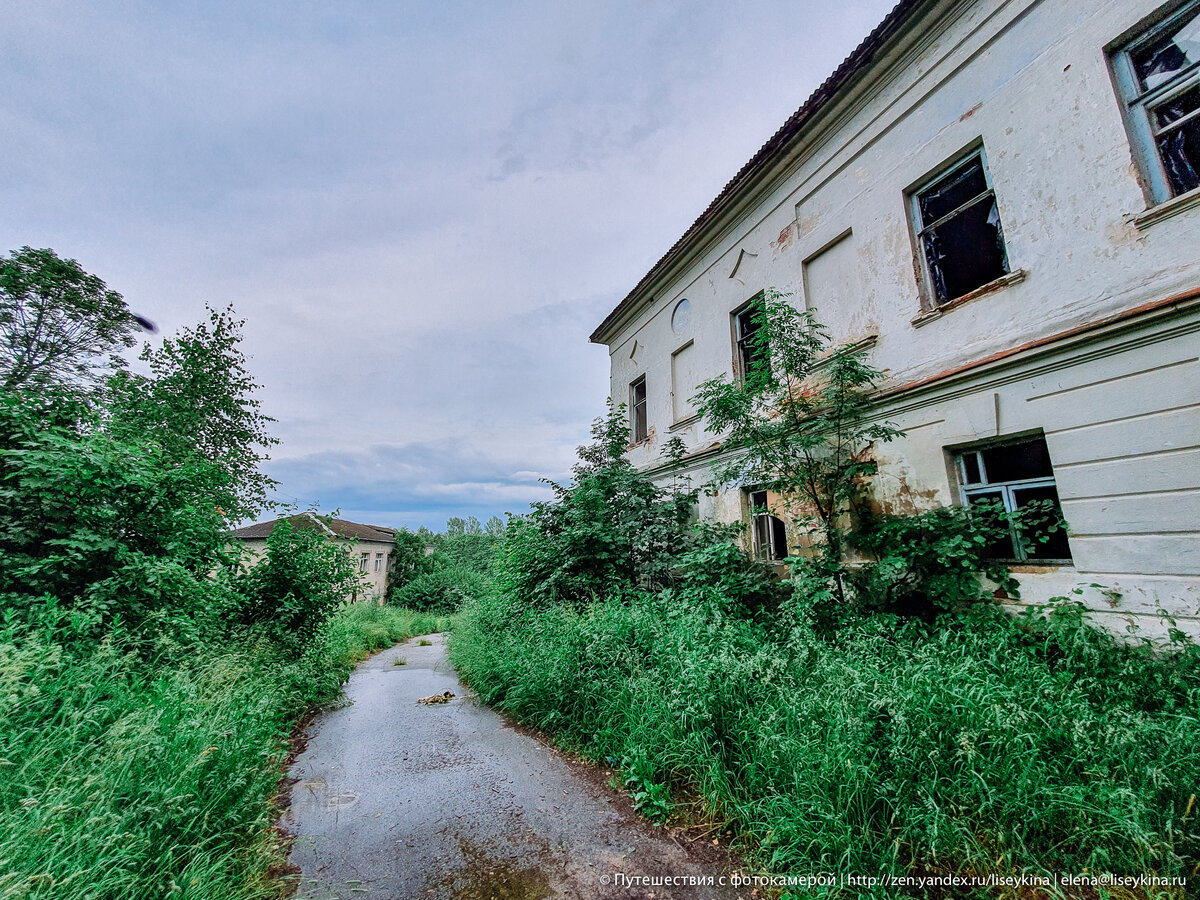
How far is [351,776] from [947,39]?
1041cm

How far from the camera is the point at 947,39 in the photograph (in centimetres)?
557

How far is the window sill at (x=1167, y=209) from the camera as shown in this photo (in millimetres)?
3748

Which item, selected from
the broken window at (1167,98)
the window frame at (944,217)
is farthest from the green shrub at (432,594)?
the broken window at (1167,98)

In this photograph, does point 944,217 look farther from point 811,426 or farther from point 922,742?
point 922,742

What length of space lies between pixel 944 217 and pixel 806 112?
2957 millimetres

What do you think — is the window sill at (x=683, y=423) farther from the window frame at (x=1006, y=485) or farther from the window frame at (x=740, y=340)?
the window frame at (x=1006, y=485)

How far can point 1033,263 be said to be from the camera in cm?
468

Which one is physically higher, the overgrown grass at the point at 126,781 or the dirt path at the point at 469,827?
the overgrown grass at the point at 126,781

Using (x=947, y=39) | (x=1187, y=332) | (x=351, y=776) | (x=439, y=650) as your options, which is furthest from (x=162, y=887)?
A: (x=439, y=650)

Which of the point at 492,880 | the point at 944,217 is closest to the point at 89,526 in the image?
the point at 492,880

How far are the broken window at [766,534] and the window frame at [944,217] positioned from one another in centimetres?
365

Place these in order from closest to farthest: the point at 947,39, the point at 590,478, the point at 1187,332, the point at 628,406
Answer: the point at 1187,332
the point at 947,39
the point at 590,478
the point at 628,406

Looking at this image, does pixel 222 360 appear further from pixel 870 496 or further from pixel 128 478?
pixel 870 496

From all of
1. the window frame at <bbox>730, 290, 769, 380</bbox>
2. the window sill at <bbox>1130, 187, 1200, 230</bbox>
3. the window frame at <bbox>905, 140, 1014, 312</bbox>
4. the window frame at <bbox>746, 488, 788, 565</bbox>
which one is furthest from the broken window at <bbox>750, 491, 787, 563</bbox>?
the window sill at <bbox>1130, 187, 1200, 230</bbox>
